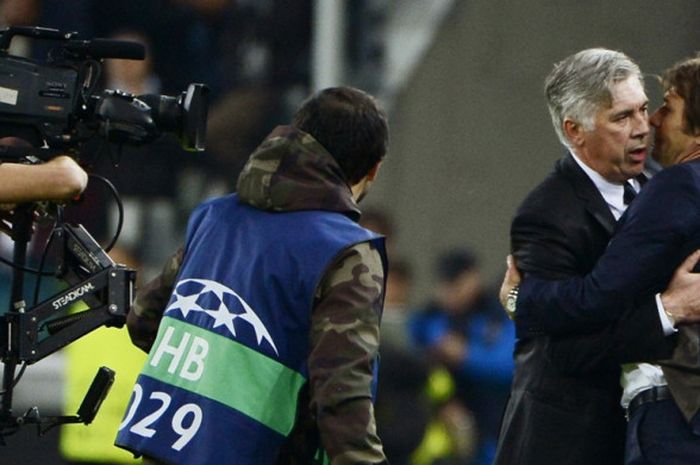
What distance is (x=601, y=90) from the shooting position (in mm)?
3838

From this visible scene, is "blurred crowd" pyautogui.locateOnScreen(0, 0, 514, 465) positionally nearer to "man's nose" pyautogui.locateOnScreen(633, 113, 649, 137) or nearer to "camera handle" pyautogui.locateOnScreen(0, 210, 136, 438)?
"camera handle" pyautogui.locateOnScreen(0, 210, 136, 438)

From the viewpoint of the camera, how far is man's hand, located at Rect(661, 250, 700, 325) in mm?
3625

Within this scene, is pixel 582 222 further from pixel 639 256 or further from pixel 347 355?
pixel 347 355

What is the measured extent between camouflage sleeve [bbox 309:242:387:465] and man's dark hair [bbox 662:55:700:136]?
757mm

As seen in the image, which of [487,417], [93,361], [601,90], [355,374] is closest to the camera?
[355,374]

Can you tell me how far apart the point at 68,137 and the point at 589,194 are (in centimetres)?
116

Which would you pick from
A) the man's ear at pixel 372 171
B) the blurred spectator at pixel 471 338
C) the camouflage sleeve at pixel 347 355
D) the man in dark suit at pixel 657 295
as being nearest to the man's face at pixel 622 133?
the man in dark suit at pixel 657 295

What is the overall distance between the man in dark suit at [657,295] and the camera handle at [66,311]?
960mm

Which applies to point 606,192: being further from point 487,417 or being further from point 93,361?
point 487,417

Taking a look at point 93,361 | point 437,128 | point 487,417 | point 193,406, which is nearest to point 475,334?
point 487,417

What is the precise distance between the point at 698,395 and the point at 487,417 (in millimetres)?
3879

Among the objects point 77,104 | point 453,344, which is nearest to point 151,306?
point 77,104

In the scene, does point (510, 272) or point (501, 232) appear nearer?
point (510, 272)

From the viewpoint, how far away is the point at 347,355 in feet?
11.2
